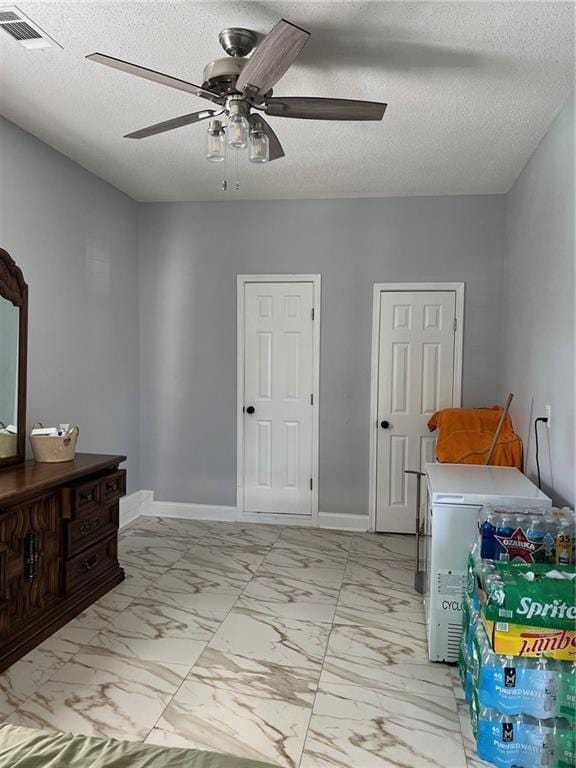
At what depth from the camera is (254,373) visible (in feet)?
15.5

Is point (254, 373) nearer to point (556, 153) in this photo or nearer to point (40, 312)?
point (40, 312)

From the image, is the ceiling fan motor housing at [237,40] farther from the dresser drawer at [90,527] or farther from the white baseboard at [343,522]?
the white baseboard at [343,522]

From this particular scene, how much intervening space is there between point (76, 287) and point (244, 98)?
225cm

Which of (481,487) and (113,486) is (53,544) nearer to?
(113,486)

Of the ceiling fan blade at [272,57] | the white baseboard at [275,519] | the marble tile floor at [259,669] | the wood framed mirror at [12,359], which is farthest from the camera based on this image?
the white baseboard at [275,519]

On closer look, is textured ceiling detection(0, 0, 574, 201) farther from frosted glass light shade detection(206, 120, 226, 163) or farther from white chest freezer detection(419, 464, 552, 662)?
white chest freezer detection(419, 464, 552, 662)

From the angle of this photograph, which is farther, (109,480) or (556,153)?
(109,480)

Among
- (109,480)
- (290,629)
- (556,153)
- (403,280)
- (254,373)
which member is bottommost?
(290,629)

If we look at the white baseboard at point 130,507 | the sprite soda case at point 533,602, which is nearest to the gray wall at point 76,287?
the white baseboard at point 130,507

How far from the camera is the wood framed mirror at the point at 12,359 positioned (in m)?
3.09

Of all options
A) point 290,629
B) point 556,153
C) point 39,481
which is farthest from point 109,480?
point 556,153

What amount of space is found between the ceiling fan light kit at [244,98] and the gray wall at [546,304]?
4.14ft

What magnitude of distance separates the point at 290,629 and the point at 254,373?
7.61ft

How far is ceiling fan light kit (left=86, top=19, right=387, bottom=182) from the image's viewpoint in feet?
6.31
